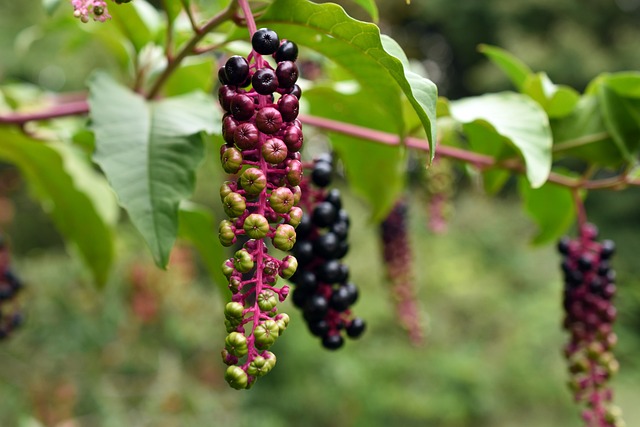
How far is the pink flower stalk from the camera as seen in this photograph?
0.56 metres

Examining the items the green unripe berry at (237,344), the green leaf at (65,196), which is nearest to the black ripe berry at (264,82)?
the green unripe berry at (237,344)

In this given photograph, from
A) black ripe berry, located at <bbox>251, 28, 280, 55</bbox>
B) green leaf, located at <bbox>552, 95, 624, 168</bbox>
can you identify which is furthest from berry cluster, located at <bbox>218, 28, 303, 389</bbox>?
green leaf, located at <bbox>552, 95, 624, 168</bbox>

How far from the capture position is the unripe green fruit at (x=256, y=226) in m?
0.51

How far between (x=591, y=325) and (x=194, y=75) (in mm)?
856

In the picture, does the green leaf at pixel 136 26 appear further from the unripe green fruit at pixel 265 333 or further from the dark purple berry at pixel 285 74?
the unripe green fruit at pixel 265 333

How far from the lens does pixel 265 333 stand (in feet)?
1.66

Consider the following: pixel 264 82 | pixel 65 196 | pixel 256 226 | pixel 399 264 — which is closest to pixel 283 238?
pixel 256 226

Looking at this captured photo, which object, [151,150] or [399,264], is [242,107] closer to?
[151,150]

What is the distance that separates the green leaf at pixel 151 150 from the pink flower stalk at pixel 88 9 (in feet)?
0.72

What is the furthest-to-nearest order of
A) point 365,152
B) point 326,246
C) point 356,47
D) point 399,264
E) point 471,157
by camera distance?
point 399,264 < point 365,152 < point 471,157 < point 326,246 < point 356,47

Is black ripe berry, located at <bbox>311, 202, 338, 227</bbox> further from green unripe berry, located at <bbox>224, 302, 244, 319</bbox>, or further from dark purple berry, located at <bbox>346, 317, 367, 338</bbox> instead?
green unripe berry, located at <bbox>224, 302, 244, 319</bbox>

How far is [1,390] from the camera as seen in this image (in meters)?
3.80

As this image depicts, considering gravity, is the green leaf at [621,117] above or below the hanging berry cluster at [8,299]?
above

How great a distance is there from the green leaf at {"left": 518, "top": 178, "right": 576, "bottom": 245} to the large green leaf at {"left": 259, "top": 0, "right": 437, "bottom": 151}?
448mm
